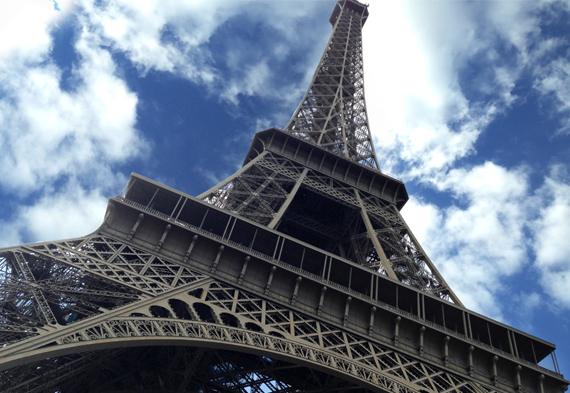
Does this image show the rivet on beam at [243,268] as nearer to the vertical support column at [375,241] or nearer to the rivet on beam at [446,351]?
the vertical support column at [375,241]

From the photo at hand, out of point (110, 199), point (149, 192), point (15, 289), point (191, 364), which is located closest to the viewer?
point (15, 289)

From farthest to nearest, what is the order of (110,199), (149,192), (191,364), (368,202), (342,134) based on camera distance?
(342,134), (368,202), (149,192), (110,199), (191,364)

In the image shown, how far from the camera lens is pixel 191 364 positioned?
53.1 ft

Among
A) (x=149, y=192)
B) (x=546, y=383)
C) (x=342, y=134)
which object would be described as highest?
(x=342, y=134)

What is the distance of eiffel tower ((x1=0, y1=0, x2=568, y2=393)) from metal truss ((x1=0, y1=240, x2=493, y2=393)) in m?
0.05

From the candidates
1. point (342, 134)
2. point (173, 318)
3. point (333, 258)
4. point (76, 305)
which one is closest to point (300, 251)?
point (333, 258)

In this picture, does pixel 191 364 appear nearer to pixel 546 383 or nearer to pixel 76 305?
pixel 76 305

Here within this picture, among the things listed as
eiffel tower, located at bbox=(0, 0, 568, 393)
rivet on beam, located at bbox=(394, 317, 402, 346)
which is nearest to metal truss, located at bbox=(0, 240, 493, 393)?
eiffel tower, located at bbox=(0, 0, 568, 393)

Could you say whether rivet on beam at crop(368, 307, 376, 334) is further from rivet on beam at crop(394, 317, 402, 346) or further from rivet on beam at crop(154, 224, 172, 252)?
rivet on beam at crop(154, 224, 172, 252)

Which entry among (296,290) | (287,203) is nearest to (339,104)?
(287,203)

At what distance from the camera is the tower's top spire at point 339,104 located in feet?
116

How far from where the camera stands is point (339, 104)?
134 ft

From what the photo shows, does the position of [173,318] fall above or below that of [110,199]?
below

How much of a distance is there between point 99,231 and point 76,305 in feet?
12.1
